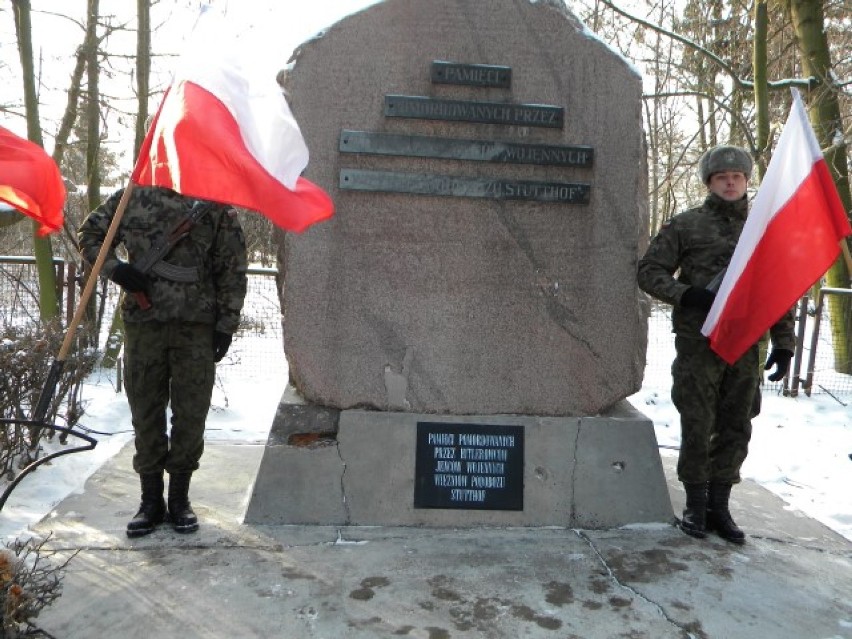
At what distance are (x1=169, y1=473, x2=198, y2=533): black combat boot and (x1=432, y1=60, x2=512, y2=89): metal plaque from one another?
6.94 ft

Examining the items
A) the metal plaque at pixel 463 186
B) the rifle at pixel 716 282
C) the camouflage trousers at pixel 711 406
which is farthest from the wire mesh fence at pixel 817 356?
the metal plaque at pixel 463 186

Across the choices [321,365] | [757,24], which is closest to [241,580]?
[321,365]

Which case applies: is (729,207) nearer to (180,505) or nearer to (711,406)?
(711,406)

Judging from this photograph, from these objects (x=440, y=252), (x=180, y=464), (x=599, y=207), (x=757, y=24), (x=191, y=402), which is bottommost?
(x=180, y=464)

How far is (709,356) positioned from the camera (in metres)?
3.54

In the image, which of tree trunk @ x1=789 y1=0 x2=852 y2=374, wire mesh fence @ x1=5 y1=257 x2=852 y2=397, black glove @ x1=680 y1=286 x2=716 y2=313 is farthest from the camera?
tree trunk @ x1=789 y1=0 x2=852 y2=374

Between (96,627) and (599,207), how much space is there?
2702 mm

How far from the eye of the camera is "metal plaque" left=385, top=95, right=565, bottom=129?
359 centimetres

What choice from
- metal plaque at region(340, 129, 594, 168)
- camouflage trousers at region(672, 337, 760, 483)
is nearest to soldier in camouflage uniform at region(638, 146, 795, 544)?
camouflage trousers at region(672, 337, 760, 483)

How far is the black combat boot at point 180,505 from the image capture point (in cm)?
338

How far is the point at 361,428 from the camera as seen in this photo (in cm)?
364

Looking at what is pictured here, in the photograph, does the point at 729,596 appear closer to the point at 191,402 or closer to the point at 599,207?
the point at 599,207

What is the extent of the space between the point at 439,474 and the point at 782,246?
5.91ft

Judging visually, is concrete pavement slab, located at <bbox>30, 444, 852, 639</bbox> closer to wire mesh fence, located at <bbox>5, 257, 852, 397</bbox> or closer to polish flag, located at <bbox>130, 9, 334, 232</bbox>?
polish flag, located at <bbox>130, 9, 334, 232</bbox>
